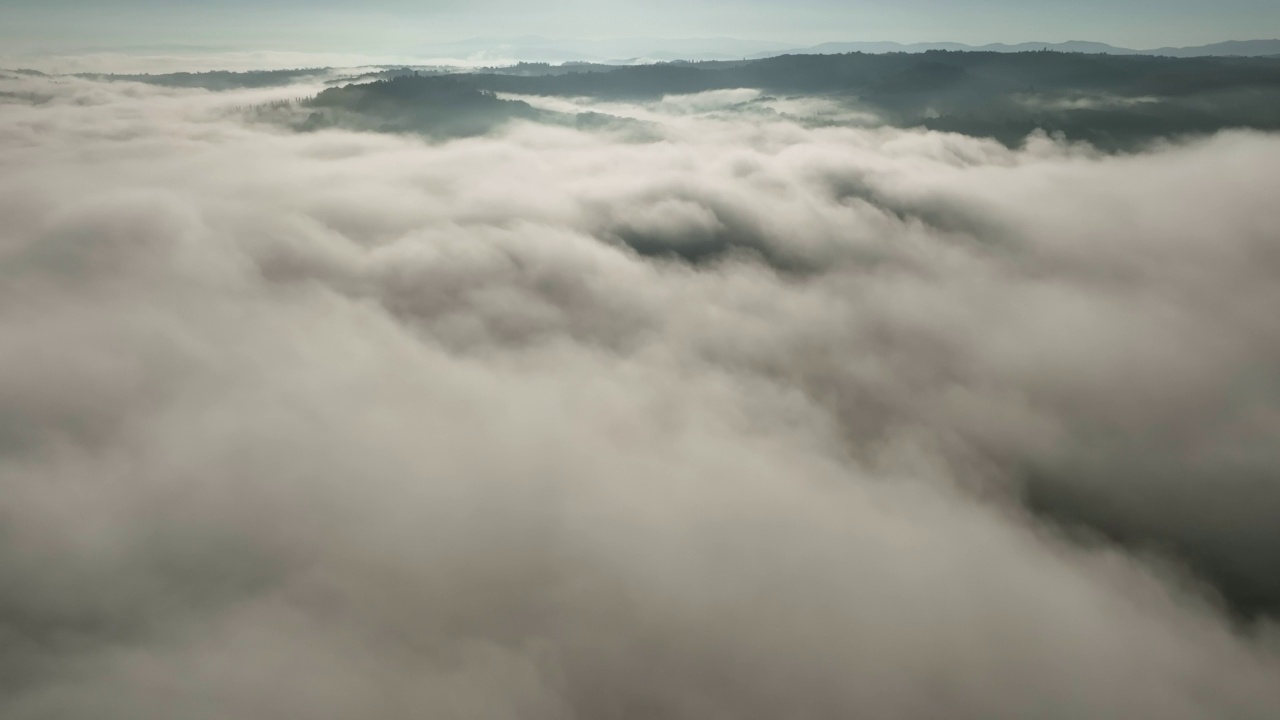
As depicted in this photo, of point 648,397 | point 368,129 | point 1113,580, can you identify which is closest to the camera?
point 1113,580

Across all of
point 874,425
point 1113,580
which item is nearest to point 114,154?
point 874,425

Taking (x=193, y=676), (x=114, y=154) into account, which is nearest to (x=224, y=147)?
(x=114, y=154)

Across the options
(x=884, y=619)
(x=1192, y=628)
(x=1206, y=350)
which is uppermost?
(x=1206, y=350)

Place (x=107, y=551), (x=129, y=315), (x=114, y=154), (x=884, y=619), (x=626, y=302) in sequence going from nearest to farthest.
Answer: (x=884, y=619), (x=107, y=551), (x=129, y=315), (x=626, y=302), (x=114, y=154)

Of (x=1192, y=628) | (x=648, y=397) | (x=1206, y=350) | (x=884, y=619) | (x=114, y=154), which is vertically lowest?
(x=1192, y=628)

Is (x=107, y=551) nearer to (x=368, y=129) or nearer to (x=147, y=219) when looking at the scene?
(x=147, y=219)

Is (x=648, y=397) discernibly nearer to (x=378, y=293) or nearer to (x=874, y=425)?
(x=874, y=425)

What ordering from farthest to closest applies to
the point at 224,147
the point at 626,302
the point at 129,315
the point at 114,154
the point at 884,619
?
the point at 224,147 → the point at 114,154 → the point at 626,302 → the point at 129,315 → the point at 884,619

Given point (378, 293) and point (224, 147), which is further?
point (224, 147)

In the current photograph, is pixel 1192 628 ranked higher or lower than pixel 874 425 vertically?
lower
